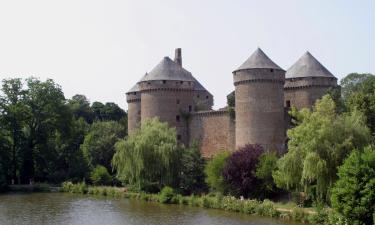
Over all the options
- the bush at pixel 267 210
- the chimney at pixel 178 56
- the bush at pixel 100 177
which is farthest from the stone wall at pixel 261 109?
the chimney at pixel 178 56

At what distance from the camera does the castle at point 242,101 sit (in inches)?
1186

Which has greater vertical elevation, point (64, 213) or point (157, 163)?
point (157, 163)

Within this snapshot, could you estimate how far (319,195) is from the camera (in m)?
21.5

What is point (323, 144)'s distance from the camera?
68.4 ft

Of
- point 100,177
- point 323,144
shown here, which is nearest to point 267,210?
point 323,144

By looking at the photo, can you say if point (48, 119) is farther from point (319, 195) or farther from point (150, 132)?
point (319, 195)

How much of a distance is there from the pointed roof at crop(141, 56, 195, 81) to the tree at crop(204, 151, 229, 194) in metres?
10.1

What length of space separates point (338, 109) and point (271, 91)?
3847mm

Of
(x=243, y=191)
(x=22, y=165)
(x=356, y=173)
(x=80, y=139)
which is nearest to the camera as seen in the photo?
(x=356, y=173)

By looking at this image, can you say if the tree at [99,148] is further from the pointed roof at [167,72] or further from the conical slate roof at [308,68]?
the conical slate roof at [308,68]

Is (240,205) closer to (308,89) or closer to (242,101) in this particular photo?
(242,101)

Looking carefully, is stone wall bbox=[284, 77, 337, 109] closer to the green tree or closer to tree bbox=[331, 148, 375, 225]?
tree bbox=[331, 148, 375, 225]

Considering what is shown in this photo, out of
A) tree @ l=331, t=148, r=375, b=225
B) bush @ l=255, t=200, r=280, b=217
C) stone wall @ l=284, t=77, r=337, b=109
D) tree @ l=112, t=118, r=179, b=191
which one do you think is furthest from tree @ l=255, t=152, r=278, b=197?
stone wall @ l=284, t=77, r=337, b=109

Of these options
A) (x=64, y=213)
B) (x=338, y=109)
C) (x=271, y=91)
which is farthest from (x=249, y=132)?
(x=64, y=213)
